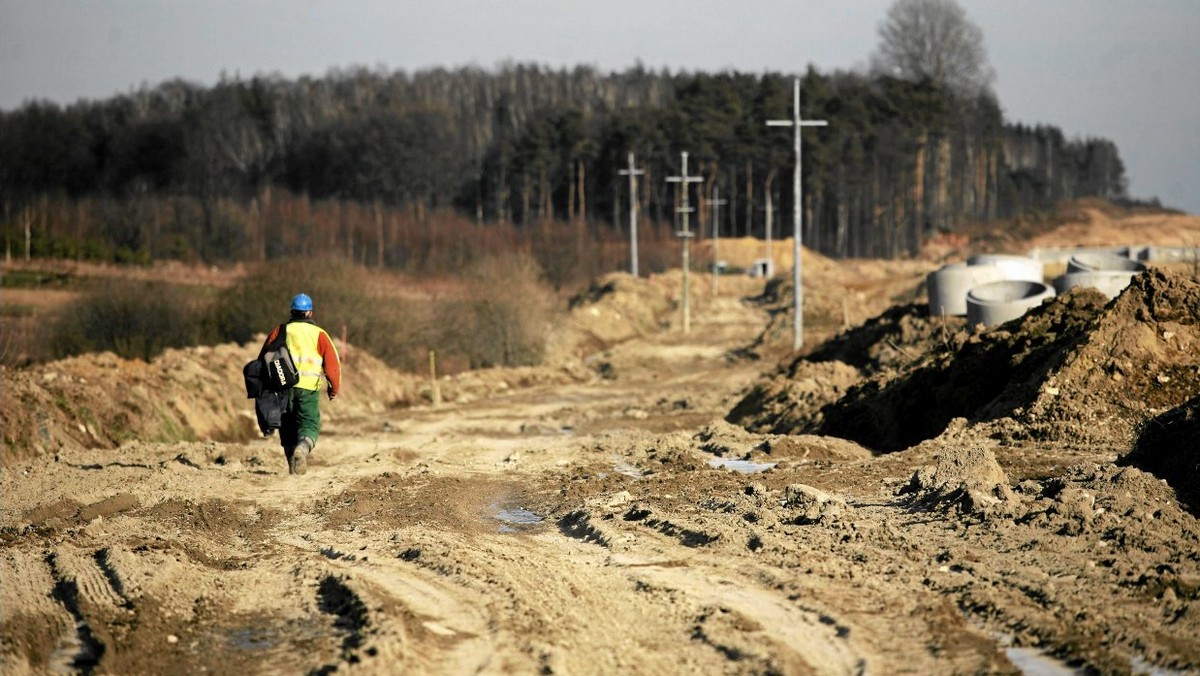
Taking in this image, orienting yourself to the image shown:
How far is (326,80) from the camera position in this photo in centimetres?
15000

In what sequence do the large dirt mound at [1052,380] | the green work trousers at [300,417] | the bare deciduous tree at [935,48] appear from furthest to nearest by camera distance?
1. the bare deciduous tree at [935,48]
2. the large dirt mound at [1052,380]
3. the green work trousers at [300,417]

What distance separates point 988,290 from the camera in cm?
2592

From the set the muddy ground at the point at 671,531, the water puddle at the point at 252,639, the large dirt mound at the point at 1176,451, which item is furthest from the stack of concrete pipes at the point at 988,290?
the water puddle at the point at 252,639

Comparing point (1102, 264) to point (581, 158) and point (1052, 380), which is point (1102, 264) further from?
point (581, 158)

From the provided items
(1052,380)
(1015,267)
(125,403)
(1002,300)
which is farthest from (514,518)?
(1015,267)

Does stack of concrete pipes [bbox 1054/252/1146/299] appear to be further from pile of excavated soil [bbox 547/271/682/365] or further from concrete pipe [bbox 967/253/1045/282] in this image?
pile of excavated soil [bbox 547/271/682/365]

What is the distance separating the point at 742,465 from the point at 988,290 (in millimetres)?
12521

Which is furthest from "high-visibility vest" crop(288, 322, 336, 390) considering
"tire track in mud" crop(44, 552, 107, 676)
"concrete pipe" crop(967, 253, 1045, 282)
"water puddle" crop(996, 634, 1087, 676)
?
"concrete pipe" crop(967, 253, 1045, 282)

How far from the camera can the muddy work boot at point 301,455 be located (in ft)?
46.2

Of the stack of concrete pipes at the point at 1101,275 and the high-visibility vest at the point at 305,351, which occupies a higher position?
the high-visibility vest at the point at 305,351

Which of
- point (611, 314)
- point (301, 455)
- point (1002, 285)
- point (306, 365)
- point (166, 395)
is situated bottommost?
point (611, 314)

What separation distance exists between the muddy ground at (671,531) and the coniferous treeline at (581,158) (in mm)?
69924

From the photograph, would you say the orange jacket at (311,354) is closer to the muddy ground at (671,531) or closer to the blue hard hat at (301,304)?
the blue hard hat at (301,304)

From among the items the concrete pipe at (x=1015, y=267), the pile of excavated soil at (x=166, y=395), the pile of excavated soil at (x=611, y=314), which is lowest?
the pile of excavated soil at (x=611, y=314)
